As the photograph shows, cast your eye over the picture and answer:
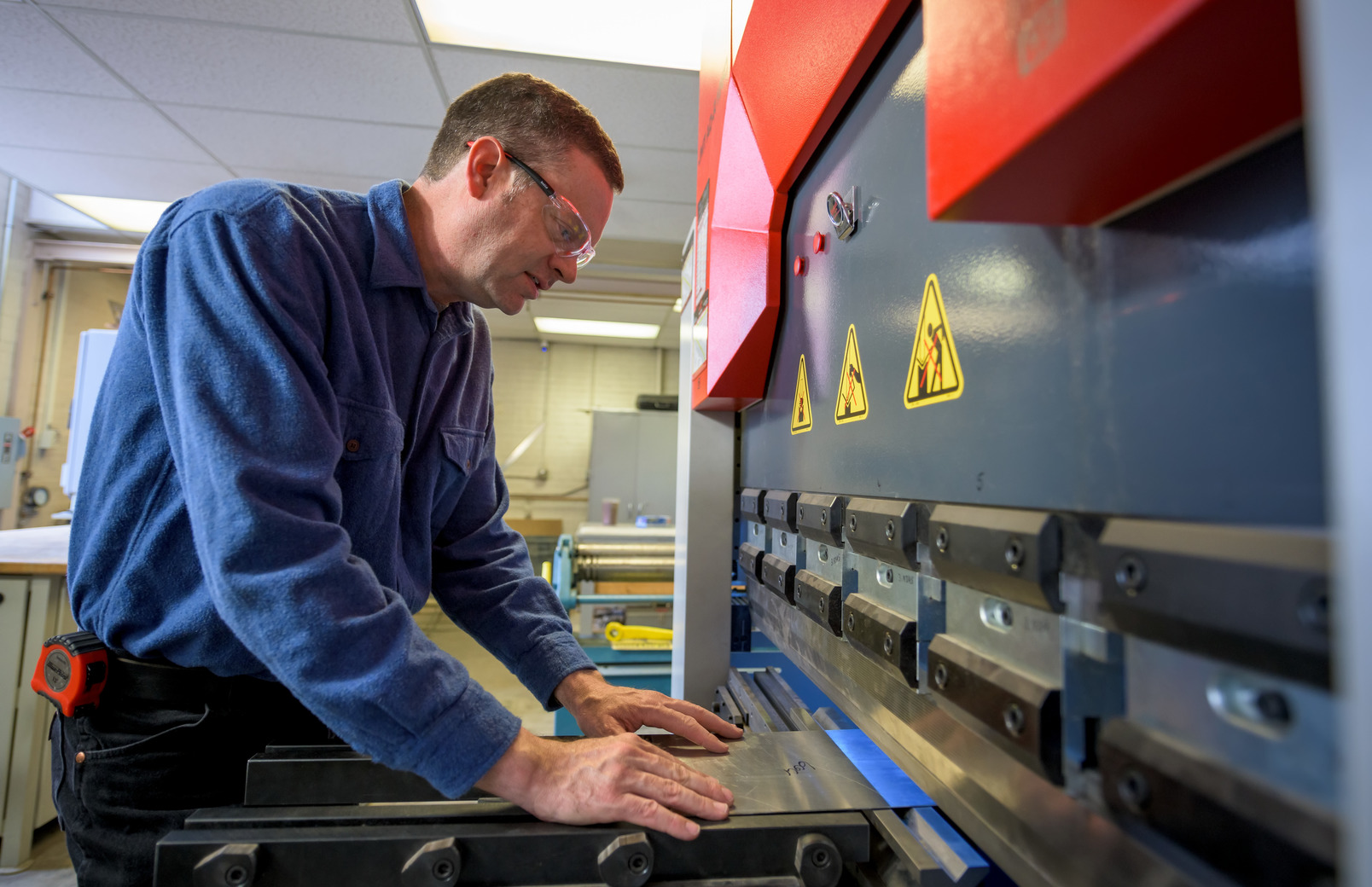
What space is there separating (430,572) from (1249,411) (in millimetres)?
1049

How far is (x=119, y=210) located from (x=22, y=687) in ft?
10.5

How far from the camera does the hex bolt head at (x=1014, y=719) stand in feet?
1.44

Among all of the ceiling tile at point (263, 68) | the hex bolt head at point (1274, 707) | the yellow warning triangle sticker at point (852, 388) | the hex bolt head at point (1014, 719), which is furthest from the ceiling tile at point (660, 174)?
the hex bolt head at point (1274, 707)

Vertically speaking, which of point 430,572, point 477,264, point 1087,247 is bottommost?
point 430,572

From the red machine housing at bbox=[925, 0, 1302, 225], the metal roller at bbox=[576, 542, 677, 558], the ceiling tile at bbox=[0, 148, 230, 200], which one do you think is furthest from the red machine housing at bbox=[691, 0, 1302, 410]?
the ceiling tile at bbox=[0, 148, 230, 200]

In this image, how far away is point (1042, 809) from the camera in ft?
1.54

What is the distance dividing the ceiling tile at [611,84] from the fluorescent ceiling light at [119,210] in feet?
8.28

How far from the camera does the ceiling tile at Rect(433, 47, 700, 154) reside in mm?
2611

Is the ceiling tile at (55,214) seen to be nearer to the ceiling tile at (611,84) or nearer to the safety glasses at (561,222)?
the ceiling tile at (611,84)

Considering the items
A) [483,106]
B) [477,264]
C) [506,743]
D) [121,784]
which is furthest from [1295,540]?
[121,784]

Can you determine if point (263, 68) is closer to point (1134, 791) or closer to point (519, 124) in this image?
point (519, 124)

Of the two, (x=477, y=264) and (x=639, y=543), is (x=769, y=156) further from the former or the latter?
(x=639, y=543)

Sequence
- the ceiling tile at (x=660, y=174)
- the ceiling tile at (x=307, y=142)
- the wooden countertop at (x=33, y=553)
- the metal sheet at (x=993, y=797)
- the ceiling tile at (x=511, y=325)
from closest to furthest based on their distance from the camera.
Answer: the metal sheet at (x=993, y=797) < the wooden countertop at (x=33, y=553) < the ceiling tile at (x=307, y=142) < the ceiling tile at (x=660, y=174) < the ceiling tile at (x=511, y=325)

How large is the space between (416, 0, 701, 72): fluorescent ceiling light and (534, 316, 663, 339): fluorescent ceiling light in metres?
3.70
